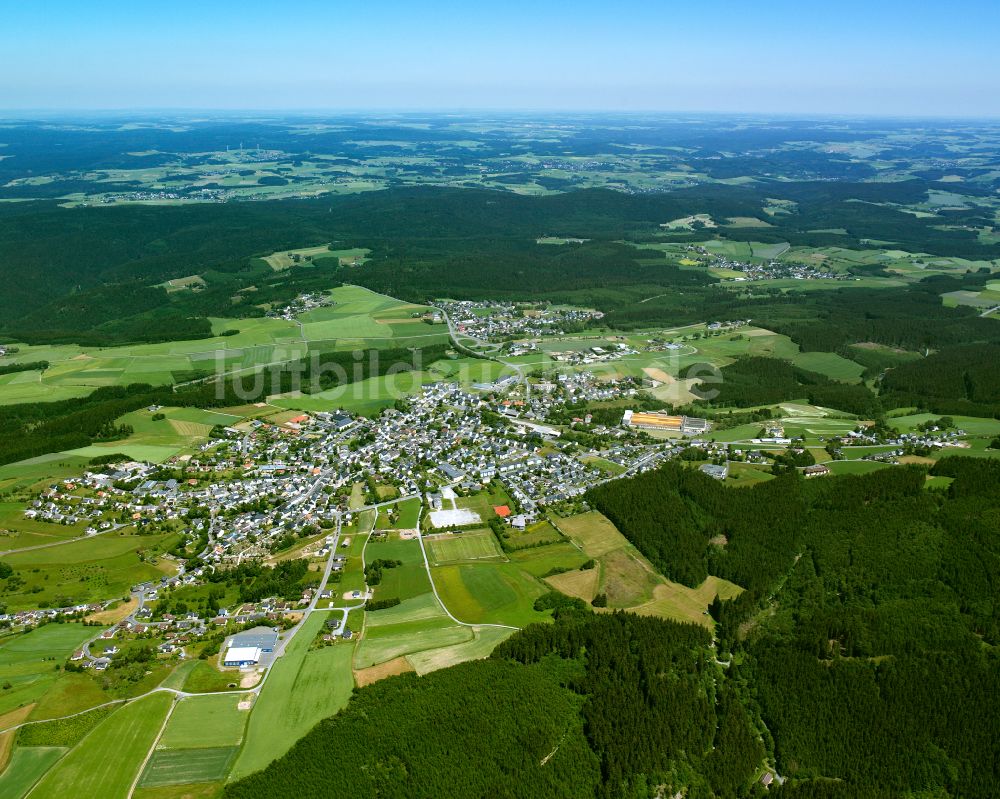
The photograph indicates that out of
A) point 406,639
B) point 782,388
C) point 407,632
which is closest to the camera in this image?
point 406,639

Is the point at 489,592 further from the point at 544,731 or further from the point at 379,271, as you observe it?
the point at 379,271

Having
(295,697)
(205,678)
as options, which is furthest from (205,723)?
(295,697)

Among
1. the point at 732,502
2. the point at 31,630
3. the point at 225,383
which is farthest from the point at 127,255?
the point at 732,502

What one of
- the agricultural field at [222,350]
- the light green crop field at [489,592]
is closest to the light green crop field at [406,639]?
the light green crop field at [489,592]

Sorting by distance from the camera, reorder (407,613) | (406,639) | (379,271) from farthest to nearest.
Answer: (379,271), (407,613), (406,639)

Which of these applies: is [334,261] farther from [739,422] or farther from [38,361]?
[739,422]

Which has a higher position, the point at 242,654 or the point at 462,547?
the point at 462,547
